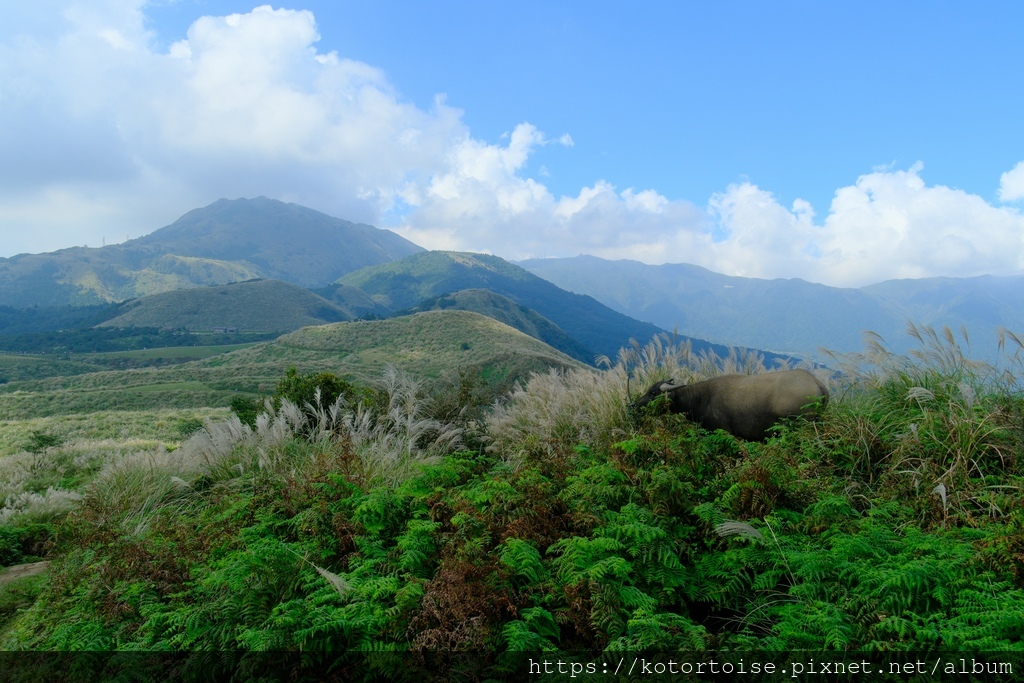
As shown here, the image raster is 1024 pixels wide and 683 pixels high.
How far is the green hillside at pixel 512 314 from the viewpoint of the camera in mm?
139462

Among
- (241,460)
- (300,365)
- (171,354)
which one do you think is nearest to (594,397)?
(241,460)

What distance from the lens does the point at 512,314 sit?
487ft

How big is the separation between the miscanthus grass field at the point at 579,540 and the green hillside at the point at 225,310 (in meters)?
138

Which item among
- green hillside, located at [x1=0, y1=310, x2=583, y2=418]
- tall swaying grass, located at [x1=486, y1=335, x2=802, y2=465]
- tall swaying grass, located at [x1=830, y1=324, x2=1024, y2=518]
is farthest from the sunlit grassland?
tall swaying grass, located at [x1=830, y1=324, x2=1024, y2=518]

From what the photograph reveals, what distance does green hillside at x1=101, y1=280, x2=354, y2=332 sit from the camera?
139875 mm

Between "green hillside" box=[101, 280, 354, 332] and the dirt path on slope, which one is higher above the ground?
"green hillside" box=[101, 280, 354, 332]

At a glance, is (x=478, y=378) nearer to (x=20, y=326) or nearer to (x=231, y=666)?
(x=231, y=666)

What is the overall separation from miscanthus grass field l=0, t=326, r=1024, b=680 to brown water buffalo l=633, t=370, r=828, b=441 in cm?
29

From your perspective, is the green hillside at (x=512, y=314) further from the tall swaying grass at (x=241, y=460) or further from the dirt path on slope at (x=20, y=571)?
the dirt path on slope at (x=20, y=571)

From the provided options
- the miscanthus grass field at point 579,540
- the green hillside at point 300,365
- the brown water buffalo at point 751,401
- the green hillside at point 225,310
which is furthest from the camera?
the green hillside at point 225,310

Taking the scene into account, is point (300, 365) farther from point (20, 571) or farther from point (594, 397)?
point (594, 397)

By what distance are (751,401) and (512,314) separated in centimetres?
14209

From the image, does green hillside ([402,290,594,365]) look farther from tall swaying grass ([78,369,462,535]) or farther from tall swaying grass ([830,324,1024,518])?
tall swaying grass ([830,324,1024,518])

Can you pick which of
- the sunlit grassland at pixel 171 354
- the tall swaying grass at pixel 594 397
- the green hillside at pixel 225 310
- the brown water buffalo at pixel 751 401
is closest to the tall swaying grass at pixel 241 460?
the tall swaying grass at pixel 594 397
